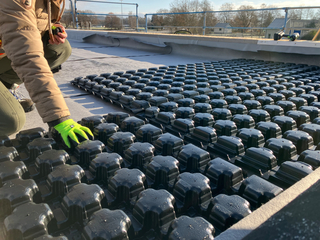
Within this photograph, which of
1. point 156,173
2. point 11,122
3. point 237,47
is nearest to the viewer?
point 156,173

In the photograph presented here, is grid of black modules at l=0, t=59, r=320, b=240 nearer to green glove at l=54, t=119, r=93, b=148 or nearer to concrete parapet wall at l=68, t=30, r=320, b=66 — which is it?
green glove at l=54, t=119, r=93, b=148

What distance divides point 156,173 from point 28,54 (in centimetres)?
103

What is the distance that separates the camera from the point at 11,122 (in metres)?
1.69

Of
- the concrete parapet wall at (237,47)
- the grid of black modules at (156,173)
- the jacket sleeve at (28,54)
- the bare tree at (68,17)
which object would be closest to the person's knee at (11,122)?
the grid of black modules at (156,173)

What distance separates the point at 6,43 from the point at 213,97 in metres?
2.04

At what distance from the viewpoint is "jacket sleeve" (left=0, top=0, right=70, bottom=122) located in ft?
4.50

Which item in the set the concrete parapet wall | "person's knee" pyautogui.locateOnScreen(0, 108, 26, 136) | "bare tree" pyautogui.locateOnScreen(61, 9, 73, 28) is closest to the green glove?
"person's knee" pyautogui.locateOnScreen(0, 108, 26, 136)

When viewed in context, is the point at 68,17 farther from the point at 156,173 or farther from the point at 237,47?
the point at 156,173

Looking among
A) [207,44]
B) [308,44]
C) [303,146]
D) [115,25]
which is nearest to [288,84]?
[303,146]

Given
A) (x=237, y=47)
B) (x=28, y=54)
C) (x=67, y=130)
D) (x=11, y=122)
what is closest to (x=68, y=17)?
(x=237, y=47)

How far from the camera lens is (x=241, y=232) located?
726mm

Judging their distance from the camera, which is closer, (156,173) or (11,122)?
(156,173)

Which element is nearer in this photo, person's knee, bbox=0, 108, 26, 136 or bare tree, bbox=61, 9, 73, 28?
person's knee, bbox=0, 108, 26, 136

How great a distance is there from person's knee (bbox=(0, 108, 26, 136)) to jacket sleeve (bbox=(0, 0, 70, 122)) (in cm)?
36
